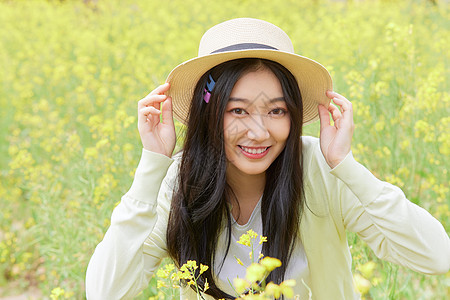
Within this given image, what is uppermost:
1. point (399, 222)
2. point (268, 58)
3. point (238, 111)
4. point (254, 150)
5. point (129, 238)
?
point (268, 58)

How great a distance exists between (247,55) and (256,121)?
0.61ft

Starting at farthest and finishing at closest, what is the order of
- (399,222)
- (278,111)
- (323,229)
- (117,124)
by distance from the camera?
1. (117,124)
2. (323,229)
3. (278,111)
4. (399,222)

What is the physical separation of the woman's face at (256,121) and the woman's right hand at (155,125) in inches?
7.1

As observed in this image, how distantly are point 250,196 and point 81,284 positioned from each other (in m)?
1.33

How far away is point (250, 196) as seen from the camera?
1720 millimetres

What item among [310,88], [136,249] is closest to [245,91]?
[310,88]

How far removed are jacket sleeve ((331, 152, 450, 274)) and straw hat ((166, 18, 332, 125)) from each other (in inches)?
11.6

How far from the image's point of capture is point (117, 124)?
2.98 meters

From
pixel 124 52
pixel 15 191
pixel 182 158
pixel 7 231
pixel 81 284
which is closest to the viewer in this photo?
pixel 182 158

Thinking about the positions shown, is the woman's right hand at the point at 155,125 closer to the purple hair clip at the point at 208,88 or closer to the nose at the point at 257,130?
the purple hair clip at the point at 208,88

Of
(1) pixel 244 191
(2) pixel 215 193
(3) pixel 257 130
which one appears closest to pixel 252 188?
(1) pixel 244 191

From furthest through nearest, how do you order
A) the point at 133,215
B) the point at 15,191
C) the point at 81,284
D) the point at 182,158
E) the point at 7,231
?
the point at 15,191
the point at 7,231
the point at 81,284
the point at 182,158
the point at 133,215

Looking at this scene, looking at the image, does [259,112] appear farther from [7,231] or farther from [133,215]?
[7,231]

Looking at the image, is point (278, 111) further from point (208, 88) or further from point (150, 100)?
point (150, 100)
